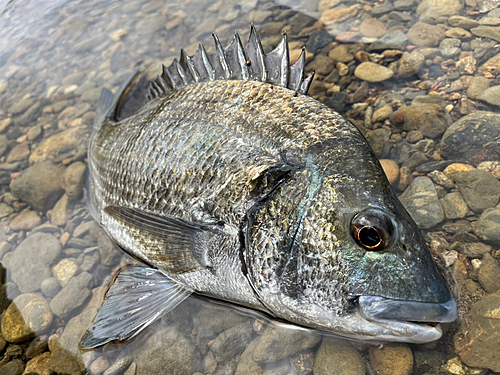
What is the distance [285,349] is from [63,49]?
231 inches

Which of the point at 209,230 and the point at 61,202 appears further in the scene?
the point at 61,202

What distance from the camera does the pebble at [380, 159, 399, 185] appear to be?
291 cm

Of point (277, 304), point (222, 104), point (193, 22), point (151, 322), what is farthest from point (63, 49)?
point (277, 304)

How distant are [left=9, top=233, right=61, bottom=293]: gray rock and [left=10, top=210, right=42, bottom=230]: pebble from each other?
0.26m

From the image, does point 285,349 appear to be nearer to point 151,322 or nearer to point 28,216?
point 151,322

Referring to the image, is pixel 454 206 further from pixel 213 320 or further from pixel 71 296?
pixel 71 296

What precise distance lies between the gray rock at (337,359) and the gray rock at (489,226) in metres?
1.24

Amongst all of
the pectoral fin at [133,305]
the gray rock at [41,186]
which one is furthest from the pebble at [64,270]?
the gray rock at [41,186]

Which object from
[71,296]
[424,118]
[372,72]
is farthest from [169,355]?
[372,72]

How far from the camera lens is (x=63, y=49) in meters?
5.74

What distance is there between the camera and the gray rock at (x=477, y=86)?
3.24 metres

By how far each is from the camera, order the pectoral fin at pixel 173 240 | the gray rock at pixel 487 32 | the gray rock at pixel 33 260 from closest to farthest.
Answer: the pectoral fin at pixel 173 240 < the gray rock at pixel 33 260 < the gray rock at pixel 487 32

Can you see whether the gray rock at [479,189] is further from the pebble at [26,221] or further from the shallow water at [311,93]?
the pebble at [26,221]

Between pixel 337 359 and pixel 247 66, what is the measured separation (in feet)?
6.96
